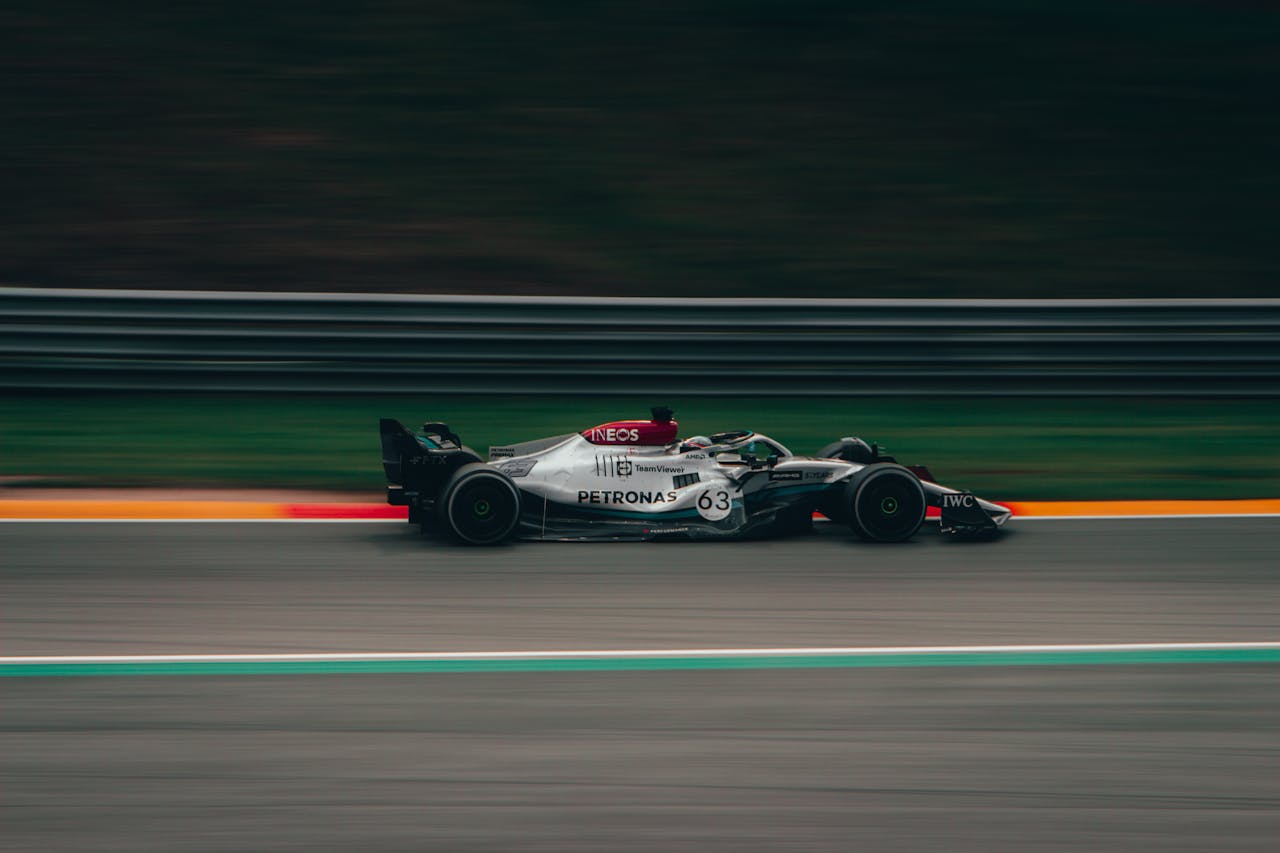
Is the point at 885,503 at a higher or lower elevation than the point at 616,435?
lower

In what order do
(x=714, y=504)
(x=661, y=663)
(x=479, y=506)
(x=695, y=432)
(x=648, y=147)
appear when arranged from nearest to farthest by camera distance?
(x=661, y=663) → (x=479, y=506) → (x=714, y=504) → (x=695, y=432) → (x=648, y=147)

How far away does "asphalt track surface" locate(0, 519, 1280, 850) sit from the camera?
4184 millimetres

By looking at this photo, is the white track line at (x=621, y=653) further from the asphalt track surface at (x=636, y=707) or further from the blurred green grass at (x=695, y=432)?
the blurred green grass at (x=695, y=432)

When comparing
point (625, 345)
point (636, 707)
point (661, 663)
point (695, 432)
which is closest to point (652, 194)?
point (625, 345)

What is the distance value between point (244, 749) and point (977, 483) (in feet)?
18.6

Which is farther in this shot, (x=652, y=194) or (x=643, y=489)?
(x=652, y=194)

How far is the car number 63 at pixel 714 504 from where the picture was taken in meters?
7.41

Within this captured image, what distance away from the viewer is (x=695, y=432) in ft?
34.0

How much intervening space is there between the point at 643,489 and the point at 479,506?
82cm

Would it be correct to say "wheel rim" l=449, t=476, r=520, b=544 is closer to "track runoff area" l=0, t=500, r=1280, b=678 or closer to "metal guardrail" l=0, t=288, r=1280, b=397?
"track runoff area" l=0, t=500, r=1280, b=678

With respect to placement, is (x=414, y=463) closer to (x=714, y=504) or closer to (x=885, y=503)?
(x=714, y=504)

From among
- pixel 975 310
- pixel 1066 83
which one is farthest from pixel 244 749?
pixel 1066 83

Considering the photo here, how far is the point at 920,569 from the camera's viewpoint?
7.05 m

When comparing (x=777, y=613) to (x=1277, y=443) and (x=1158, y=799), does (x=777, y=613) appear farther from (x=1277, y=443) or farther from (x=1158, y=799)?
(x=1277, y=443)
